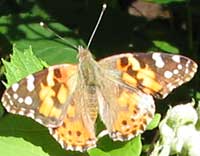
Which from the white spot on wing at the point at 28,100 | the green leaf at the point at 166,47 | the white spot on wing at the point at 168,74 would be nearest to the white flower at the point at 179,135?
the white spot on wing at the point at 168,74

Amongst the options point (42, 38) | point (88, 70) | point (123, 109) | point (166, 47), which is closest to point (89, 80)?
point (88, 70)

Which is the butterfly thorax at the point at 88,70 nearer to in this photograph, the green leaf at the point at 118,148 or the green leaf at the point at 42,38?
the green leaf at the point at 118,148

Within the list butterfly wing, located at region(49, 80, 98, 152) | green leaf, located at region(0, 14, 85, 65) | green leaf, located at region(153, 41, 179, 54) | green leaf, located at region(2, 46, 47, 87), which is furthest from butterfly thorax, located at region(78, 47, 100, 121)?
green leaf, located at region(153, 41, 179, 54)

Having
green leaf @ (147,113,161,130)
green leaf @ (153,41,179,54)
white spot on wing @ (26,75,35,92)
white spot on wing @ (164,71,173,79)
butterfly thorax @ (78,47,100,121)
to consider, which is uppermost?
white spot on wing @ (164,71,173,79)

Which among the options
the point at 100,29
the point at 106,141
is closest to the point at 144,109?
the point at 106,141

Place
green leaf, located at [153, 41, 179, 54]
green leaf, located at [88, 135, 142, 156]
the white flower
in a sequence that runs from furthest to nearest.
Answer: green leaf, located at [153, 41, 179, 54]
green leaf, located at [88, 135, 142, 156]
the white flower

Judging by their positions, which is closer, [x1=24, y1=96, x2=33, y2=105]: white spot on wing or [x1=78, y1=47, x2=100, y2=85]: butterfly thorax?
[x1=24, y1=96, x2=33, y2=105]: white spot on wing

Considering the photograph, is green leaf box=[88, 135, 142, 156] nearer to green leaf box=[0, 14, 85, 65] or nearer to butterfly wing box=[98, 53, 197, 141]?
butterfly wing box=[98, 53, 197, 141]

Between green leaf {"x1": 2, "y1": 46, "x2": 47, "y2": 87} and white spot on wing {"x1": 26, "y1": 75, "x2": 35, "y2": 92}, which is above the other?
white spot on wing {"x1": 26, "y1": 75, "x2": 35, "y2": 92}

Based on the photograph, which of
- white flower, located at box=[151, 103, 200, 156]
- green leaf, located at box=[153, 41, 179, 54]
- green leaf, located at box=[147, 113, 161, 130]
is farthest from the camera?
green leaf, located at box=[153, 41, 179, 54]
